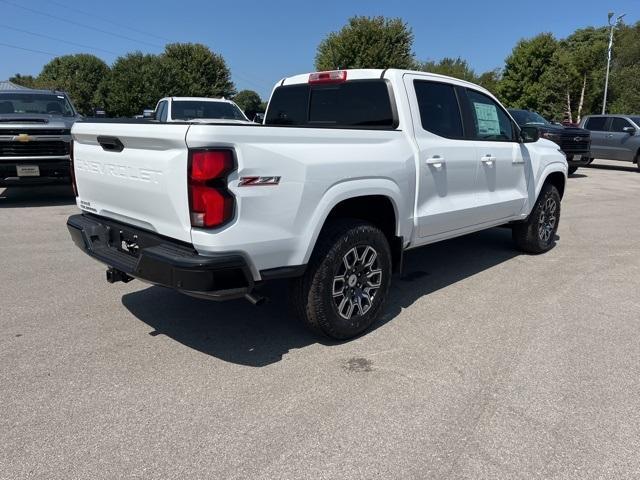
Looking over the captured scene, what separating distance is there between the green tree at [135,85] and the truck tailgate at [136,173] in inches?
1522

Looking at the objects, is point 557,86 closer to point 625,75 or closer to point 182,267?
point 625,75

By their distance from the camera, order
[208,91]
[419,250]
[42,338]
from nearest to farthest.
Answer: [42,338]
[419,250]
[208,91]

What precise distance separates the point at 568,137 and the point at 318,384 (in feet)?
45.0

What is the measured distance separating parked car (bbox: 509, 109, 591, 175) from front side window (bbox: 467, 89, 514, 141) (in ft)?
31.7

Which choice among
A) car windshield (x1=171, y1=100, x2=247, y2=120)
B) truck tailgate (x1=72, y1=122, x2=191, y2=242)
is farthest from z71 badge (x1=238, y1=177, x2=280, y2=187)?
car windshield (x1=171, y1=100, x2=247, y2=120)

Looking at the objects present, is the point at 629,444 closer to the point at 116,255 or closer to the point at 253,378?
the point at 253,378

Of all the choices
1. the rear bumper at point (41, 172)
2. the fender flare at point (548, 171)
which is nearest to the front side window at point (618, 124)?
the fender flare at point (548, 171)

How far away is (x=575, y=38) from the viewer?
63750 mm

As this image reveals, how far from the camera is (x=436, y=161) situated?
410cm

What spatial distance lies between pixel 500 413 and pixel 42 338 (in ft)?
10.2

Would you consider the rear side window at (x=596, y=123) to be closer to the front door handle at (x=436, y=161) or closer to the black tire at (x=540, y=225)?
the black tire at (x=540, y=225)

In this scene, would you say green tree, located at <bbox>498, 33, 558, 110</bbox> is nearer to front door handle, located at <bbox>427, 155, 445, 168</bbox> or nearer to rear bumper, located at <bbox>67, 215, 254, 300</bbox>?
front door handle, located at <bbox>427, 155, 445, 168</bbox>

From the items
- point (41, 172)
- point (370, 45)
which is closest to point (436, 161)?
point (41, 172)

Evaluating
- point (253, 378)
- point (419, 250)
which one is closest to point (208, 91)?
point (419, 250)
